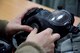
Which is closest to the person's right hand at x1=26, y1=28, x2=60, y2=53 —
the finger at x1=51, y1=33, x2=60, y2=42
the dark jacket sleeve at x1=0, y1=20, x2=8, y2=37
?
the finger at x1=51, y1=33, x2=60, y2=42

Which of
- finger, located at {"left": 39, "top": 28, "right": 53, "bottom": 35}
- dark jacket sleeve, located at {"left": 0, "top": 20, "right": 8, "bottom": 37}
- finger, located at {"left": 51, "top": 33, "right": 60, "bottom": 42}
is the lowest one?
dark jacket sleeve, located at {"left": 0, "top": 20, "right": 8, "bottom": 37}

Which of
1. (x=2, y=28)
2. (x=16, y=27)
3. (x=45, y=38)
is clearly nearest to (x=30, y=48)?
(x=45, y=38)

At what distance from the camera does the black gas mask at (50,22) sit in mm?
819

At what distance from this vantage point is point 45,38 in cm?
79

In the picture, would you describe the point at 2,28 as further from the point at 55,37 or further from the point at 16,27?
the point at 55,37

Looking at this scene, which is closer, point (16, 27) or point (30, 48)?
point (30, 48)

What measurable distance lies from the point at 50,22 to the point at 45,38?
7 cm

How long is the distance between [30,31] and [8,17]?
565mm

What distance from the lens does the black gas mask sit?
32.3 inches

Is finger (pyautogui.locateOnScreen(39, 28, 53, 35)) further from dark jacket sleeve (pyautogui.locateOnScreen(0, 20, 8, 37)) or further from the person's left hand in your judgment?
dark jacket sleeve (pyautogui.locateOnScreen(0, 20, 8, 37))

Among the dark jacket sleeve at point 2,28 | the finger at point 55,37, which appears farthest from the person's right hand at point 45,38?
the dark jacket sleeve at point 2,28

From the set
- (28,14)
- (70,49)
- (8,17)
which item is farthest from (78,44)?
(8,17)

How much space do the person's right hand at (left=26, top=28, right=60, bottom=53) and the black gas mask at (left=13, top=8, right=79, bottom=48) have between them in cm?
3

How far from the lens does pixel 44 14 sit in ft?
2.82
